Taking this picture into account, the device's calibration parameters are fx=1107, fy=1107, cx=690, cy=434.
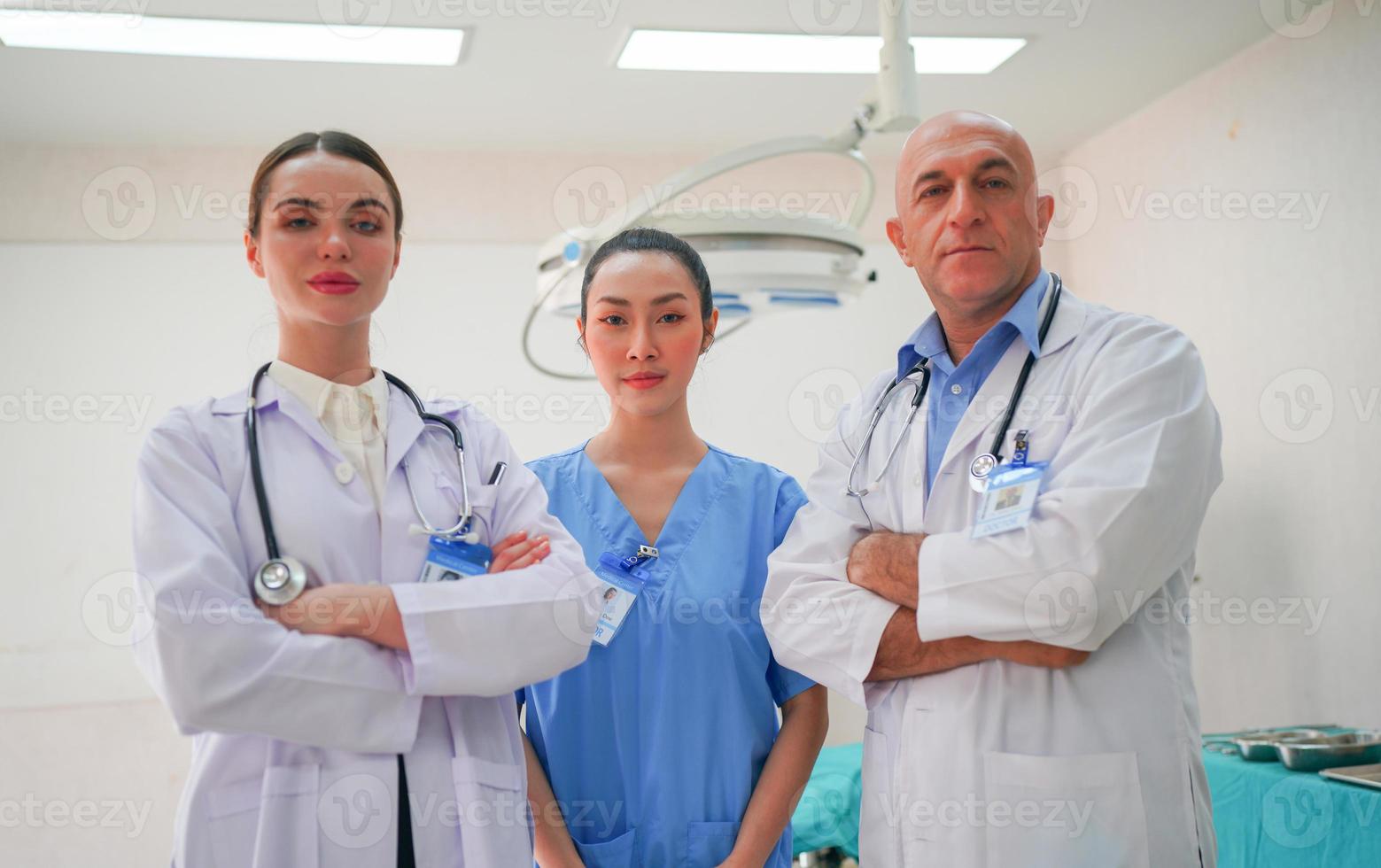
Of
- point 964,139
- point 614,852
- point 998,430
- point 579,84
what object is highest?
point 579,84

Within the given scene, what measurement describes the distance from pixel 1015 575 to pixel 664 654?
1.79ft

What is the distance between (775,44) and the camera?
368 cm

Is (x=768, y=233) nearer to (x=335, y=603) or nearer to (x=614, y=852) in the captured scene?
(x=614, y=852)

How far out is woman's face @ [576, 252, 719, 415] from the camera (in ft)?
5.64

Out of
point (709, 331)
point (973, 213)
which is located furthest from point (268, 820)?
point (973, 213)

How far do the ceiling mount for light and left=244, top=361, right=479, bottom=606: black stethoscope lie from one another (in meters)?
1.12

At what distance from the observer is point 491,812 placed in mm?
1308

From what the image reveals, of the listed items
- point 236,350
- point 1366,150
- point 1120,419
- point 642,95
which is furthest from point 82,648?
point 1366,150

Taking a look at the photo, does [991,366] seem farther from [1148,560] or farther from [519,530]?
[519,530]

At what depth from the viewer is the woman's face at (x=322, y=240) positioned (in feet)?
4.44

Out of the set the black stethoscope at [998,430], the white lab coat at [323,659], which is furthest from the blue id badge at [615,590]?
the black stethoscope at [998,430]

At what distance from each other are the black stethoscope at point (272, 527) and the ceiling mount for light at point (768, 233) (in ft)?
3.66

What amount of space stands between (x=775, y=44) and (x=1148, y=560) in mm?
2754

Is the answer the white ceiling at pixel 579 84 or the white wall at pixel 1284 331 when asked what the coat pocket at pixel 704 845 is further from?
A: the white wall at pixel 1284 331
